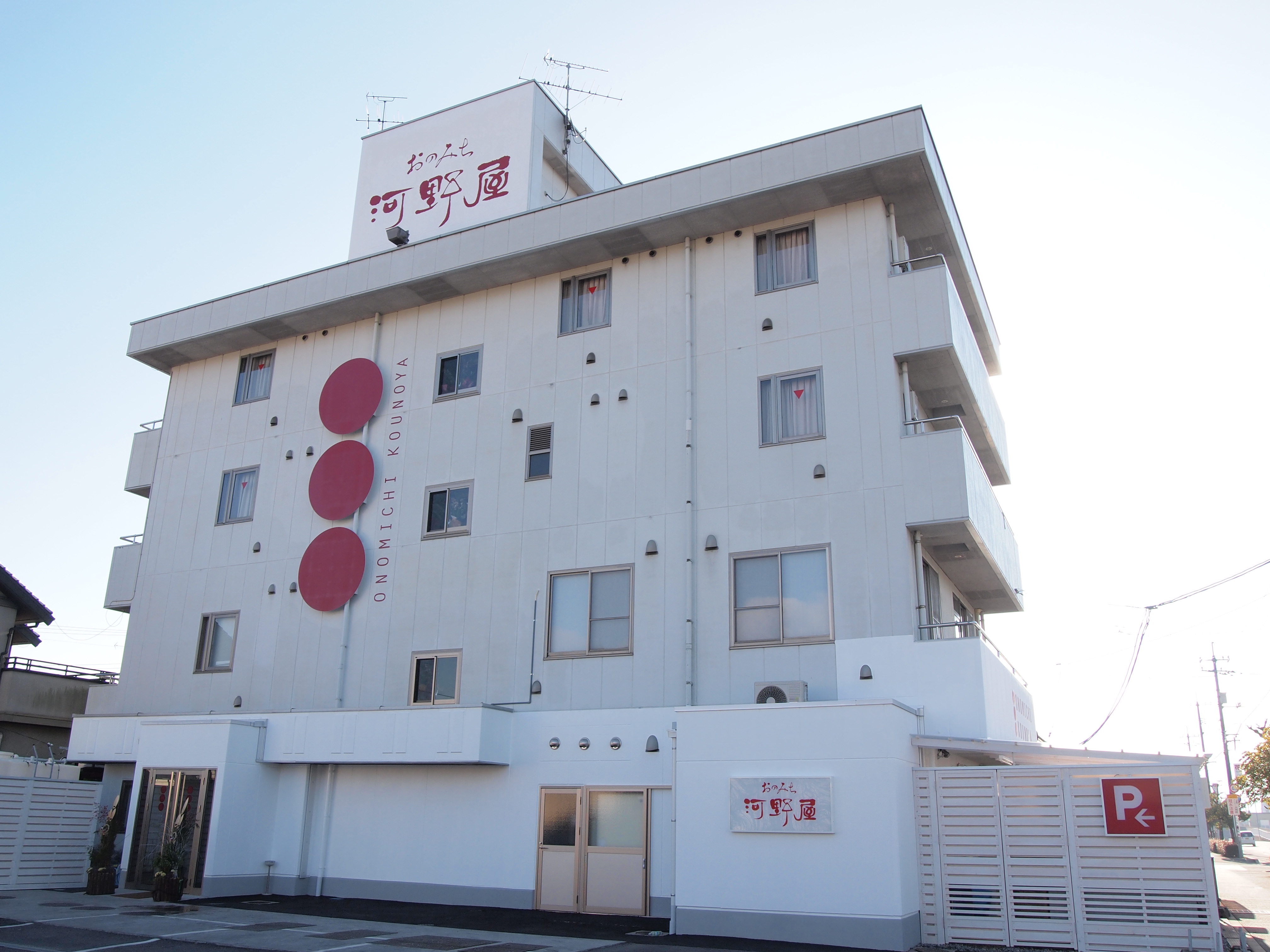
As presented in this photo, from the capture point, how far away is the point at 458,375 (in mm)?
21422

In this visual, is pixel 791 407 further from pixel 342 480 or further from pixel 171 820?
pixel 171 820

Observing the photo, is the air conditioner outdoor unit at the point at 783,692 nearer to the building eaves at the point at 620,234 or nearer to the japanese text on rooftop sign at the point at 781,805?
the japanese text on rooftop sign at the point at 781,805

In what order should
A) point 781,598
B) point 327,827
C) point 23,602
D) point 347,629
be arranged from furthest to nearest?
1. point 23,602
2. point 347,629
3. point 327,827
4. point 781,598

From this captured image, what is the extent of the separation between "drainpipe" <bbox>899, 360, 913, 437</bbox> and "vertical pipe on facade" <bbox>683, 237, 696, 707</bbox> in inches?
153

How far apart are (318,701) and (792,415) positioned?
11542mm

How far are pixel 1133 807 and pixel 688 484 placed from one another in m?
8.69

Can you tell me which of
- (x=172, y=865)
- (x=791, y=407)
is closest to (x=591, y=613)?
(x=791, y=407)

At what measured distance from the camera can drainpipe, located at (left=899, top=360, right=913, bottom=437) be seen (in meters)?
17.2

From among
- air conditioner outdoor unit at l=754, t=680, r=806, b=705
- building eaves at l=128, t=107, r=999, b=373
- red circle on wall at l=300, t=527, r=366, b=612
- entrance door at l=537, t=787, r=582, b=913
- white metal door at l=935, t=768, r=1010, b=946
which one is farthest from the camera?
red circle on wall at l=300, t=527, r=366, b=612

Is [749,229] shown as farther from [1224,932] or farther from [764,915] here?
[1224,932]

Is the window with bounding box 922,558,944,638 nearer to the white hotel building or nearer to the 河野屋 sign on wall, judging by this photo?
the white hotel building

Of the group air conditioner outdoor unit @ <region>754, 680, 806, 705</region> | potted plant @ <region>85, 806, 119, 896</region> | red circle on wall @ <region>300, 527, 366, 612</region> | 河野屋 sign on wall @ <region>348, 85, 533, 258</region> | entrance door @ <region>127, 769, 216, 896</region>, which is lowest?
potted plant @ <region>85, 806, 119, 896</region>

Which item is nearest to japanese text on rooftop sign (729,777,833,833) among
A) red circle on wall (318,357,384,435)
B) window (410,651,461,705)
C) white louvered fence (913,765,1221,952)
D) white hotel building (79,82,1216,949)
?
white hotel building (79,82,1216,949)

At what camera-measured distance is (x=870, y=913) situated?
1292 cm
